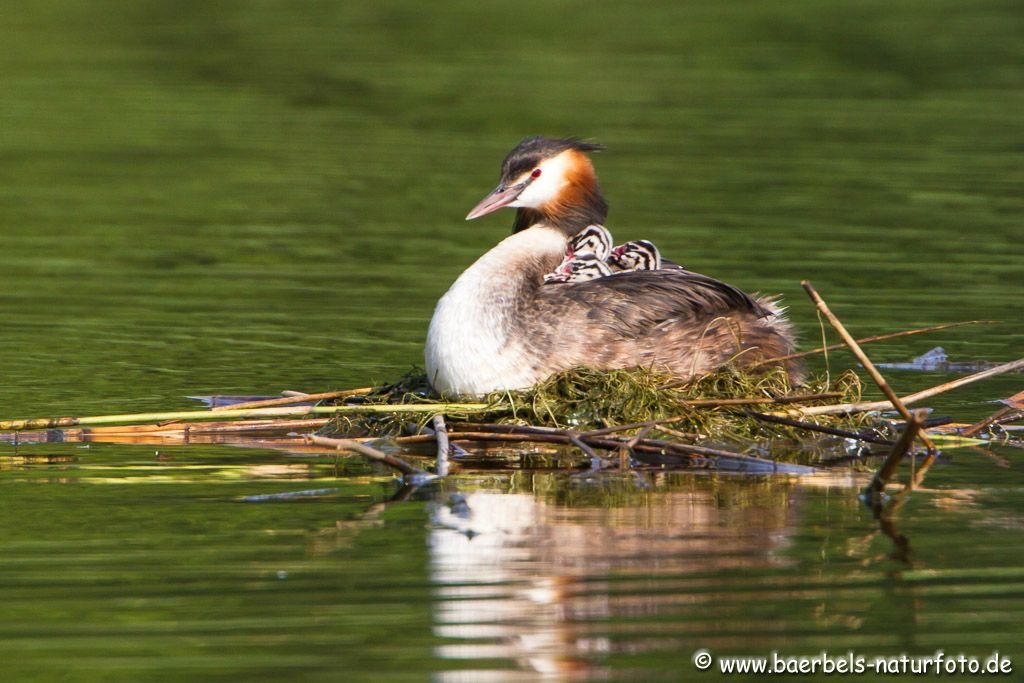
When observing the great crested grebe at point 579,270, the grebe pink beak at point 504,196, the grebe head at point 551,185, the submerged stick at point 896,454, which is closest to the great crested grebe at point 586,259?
the great crested grebe at point 579,270

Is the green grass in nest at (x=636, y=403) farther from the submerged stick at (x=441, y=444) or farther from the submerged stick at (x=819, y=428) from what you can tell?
the submerged stick at (x=441, y=444)

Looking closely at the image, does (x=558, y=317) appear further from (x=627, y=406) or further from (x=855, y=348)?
(x=855, y=348)


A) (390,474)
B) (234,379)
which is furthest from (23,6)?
(390,474)

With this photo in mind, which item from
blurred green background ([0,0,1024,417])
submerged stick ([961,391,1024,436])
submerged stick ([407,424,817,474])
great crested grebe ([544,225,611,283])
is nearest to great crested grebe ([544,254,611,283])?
great crested grebe ([544,225,611,283])

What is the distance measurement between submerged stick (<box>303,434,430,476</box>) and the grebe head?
219 cm

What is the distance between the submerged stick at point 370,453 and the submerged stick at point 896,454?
184 cm

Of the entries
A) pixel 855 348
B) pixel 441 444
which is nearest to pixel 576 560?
pixel 855 348

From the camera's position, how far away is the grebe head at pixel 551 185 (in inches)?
367

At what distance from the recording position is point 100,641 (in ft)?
18.0

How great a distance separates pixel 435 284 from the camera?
12859 mm

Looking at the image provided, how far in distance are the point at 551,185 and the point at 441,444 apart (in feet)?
6.88

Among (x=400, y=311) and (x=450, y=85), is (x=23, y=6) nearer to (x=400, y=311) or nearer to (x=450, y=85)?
(x=450, y=85)

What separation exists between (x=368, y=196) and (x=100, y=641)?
36.8 feet

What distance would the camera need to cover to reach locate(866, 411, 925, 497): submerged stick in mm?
6682
